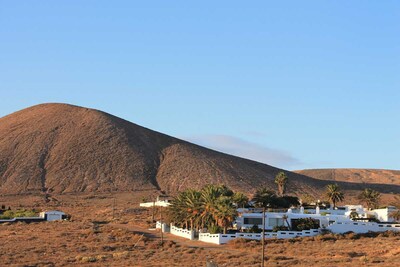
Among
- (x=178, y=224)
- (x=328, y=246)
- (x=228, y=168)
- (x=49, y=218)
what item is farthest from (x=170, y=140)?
(x=328, y=246)

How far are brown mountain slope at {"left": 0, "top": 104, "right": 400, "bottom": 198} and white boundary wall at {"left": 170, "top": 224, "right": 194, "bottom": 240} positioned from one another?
199 feet

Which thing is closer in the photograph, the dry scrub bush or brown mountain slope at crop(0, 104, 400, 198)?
the dry scrub bush

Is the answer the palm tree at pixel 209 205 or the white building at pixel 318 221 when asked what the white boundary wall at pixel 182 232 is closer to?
the palm tree at pixel 209 205

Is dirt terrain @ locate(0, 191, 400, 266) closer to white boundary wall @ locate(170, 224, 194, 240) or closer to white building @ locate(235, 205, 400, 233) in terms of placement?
white boundary wall @ locate(170, 224, 194, 240)

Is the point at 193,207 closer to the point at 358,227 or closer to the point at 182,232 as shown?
the point at 182,232

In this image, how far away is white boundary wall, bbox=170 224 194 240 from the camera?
6694 centimetres

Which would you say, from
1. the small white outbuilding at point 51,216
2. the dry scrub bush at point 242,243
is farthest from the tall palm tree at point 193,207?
the small white outbuilding at point 51,216

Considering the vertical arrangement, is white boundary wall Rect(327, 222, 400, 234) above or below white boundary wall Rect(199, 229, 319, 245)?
above

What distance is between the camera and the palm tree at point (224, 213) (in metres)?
63.8

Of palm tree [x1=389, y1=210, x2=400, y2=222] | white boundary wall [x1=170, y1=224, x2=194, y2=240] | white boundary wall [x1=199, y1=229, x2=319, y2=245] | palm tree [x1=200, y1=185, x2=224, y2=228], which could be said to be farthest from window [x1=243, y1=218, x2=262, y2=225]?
palm tree [x1=389, y1=210, x2=400, y2=222]

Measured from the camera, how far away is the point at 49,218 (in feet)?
285

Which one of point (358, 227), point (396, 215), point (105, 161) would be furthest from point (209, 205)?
point (105, 161)

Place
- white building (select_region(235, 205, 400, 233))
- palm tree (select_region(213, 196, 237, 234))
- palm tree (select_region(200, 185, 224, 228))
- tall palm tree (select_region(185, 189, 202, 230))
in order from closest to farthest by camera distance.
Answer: palm tree (select_region(213, 196, 237, 234)) < palm tree (select_region(200, 185, 224, 228)) < tall palm tree (select_region(185, 189, 202, 230)) < white building (select_region(235, 205, 400, 233))

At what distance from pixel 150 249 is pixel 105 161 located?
293 feet
